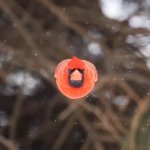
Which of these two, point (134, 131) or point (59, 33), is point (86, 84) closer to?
point (134, 131)

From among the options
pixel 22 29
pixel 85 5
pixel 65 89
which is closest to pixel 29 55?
pixel 22 29

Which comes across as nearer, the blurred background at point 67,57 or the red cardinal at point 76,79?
the red cardinal at point 76,79

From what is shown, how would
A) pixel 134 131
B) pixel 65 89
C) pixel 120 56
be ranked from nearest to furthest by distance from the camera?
pixel 65 89
pixel 134 131
pixel 120 56

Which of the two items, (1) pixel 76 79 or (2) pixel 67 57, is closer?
(1) pixel 76 79

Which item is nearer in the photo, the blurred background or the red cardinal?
the red cardinal
